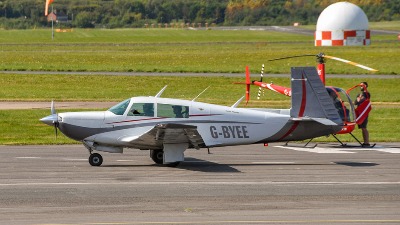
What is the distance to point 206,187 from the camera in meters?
17.6

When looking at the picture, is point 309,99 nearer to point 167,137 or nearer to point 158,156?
point 167,137

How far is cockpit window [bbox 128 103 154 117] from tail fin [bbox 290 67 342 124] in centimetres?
340

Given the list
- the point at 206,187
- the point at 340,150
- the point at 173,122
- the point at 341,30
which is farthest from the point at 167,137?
the point at 341,30

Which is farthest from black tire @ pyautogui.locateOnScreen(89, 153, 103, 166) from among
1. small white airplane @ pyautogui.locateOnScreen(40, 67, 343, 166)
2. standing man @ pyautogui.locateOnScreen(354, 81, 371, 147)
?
standing man @ pyautogui.locateOnScreen(354, 81, 371, 147)

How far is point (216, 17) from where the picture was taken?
14650 centimetres

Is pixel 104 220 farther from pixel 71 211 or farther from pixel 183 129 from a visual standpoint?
pixel 183 129

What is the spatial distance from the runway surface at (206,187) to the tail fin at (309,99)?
49.5 inches

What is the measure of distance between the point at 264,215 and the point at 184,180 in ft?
13.2

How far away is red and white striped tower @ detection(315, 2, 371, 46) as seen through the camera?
3206 inches

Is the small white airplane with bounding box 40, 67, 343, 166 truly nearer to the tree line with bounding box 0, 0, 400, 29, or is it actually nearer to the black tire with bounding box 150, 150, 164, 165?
the black tire with bounding box 150, 150, 164, 165

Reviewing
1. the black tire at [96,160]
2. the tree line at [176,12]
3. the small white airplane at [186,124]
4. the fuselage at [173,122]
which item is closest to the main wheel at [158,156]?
the small white airplane at [186,124]

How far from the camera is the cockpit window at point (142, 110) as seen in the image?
20328 mm

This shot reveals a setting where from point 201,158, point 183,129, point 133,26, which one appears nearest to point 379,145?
point 201,158

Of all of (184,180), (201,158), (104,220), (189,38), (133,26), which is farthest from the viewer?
(133,26)
